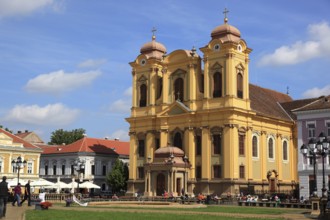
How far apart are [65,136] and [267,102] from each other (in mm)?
59742

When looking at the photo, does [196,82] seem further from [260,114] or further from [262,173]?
[262,173]

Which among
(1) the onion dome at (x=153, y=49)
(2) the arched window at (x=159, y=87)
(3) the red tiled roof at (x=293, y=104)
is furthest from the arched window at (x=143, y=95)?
(3) the red tiled roof at (x=293, y=104)

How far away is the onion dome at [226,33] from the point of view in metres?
64.1

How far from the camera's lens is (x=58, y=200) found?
54.3 meters

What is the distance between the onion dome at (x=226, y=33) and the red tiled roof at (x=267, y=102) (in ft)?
33.1

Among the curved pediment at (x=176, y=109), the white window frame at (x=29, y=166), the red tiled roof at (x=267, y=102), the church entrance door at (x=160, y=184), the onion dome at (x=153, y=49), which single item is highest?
the onion dome at (x=153, y=49)

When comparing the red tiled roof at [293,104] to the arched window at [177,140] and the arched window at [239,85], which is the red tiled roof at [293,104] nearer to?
the arched window at [239,85]

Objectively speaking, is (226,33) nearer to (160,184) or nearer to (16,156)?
(160,184)

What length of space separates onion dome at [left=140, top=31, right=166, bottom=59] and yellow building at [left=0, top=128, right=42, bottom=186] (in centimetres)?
2579

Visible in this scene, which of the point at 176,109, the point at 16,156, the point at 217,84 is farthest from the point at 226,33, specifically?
the point at 16,156

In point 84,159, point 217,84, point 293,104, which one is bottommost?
point 84,159

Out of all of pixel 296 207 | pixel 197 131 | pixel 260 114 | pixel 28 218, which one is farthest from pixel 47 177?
pixel 28 218

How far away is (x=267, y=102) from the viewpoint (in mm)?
75875

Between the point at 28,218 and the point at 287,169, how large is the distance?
5438 cm
